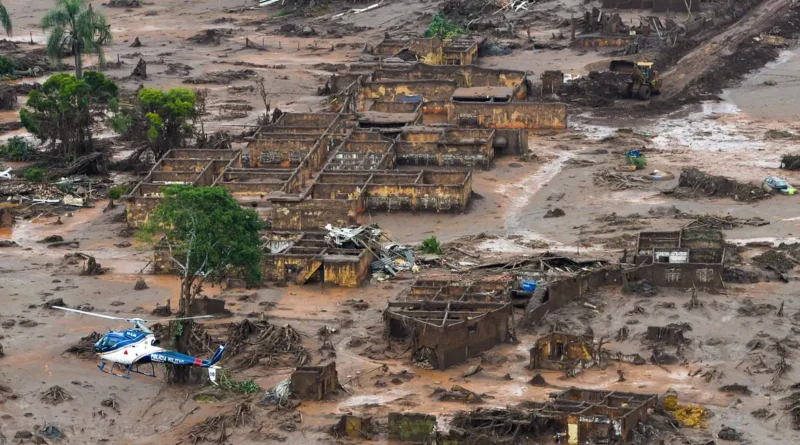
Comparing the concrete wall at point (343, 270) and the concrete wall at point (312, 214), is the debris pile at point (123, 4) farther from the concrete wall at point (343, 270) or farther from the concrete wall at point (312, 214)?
the concrete wall at point (343, 270)

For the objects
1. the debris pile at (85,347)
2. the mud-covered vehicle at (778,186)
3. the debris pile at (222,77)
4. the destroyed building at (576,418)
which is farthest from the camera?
the debris pile at (222,77)

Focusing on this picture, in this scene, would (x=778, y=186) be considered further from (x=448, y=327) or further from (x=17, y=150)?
(x=17, y=150)

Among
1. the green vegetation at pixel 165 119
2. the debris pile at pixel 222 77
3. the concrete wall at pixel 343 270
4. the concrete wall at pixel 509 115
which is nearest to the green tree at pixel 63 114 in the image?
the green vegetation at pixel 165 119

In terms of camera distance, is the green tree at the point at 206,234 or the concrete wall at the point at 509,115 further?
the concrete wall at the point at 509,115

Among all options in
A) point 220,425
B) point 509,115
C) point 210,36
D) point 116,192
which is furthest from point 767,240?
point 210,36

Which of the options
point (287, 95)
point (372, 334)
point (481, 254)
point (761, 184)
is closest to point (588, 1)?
point (287, 95)

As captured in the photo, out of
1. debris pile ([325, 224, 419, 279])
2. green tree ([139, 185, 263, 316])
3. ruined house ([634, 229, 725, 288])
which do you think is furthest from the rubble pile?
green tree ([139, 185, 263, 316])

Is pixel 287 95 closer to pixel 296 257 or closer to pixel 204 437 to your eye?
pixel 296 257
